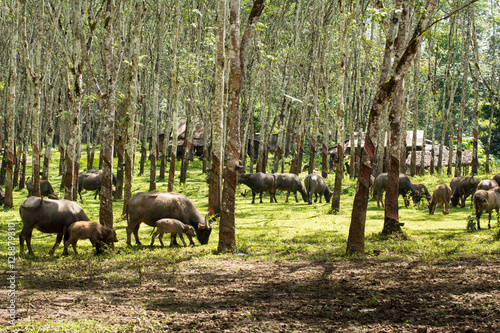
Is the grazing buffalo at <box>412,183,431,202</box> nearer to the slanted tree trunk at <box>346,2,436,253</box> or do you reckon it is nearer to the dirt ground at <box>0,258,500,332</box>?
the slanted tree trunk at <box>346,2,436,253</box>

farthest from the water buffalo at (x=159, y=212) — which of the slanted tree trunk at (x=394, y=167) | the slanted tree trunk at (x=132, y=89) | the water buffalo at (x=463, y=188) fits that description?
the water buffalo at (x=463, y=188)

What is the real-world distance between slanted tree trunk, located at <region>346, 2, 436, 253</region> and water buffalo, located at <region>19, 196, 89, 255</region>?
6717 millimetres

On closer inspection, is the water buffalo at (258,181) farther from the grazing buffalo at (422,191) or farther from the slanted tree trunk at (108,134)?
the slanted tree trunk at (108,134)

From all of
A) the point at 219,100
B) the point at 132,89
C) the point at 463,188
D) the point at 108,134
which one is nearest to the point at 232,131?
the point at 219,100

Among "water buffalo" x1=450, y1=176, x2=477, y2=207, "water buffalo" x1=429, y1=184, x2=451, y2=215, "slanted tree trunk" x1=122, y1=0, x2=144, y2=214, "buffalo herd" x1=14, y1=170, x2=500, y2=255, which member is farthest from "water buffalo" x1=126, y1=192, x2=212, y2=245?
"water buffalo" x1=450, y1=176, x2=477, y2=207

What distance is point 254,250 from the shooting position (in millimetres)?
12992

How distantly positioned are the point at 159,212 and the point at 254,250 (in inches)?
115

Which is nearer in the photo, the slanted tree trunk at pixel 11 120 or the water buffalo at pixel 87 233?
the water buffalo at pixel 87 233

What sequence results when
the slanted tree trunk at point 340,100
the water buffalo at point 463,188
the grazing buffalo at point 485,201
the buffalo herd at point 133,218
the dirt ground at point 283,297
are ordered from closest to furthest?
the dirt ground at point 283,297 < the buffalo herd at point 133,218 < the grazing buffalo at point 485,201 < the slanted tree trunk at point 340,100 < the water buffalo at point 463,188

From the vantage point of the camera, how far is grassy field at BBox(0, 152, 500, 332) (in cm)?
933

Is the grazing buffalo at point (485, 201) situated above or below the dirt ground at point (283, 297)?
above

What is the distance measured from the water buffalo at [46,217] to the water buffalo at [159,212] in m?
1.63

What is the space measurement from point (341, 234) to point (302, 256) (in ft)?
12.5

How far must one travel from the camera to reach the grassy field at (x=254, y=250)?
9328mm
